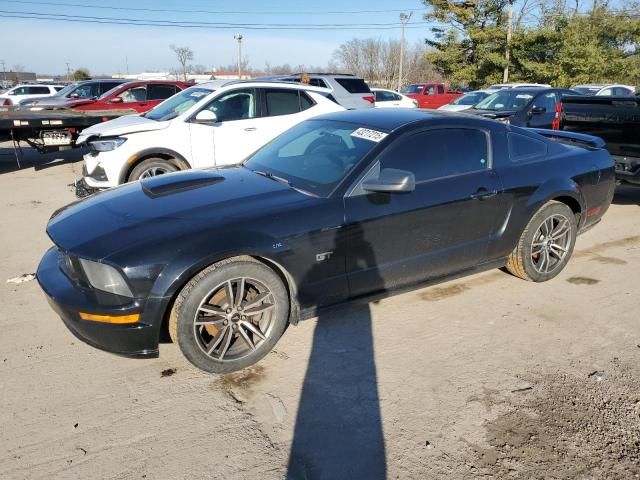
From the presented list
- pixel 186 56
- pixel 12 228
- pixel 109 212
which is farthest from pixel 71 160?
pixel 186 56

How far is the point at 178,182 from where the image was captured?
3.58 m

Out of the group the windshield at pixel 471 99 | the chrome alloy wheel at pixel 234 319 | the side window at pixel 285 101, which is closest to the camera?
the chrome alloy wheel at pixel 234 319

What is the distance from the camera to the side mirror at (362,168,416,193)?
312 centimetres

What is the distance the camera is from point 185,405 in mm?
2715

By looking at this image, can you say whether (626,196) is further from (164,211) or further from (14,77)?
(14,77)

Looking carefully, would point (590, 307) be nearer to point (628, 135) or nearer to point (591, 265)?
point (591, 265)

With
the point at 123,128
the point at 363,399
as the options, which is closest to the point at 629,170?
the point at 363,399

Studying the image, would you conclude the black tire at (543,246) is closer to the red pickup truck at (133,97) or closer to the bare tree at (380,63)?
the red pickup truck at (133,97)

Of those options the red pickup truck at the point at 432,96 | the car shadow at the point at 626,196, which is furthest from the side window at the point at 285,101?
the red pickup truck at the point at 432,96

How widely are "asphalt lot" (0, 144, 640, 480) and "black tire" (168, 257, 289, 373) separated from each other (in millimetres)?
133

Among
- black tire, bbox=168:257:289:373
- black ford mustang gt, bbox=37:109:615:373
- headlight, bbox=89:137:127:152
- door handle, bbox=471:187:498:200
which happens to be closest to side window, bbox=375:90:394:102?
headlight, bbox=89:137:127:152

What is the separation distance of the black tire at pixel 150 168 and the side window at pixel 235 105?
0.97 meters

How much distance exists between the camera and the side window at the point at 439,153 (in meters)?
3.46

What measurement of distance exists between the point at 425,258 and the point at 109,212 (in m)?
2.24
